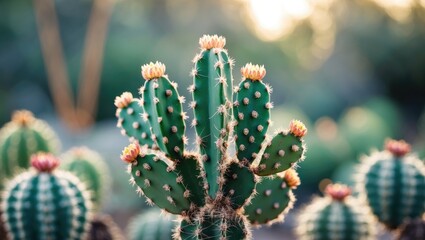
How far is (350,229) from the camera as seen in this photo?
13.3 ft

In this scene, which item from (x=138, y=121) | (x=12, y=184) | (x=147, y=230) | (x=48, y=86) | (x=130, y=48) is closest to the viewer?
(x=138, y=121)

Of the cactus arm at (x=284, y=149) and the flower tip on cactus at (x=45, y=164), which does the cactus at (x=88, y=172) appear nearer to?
the flower tip on cactus at (x=45, y=164)

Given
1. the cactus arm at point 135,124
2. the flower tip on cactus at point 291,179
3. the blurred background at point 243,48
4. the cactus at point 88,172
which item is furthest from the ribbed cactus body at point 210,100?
the blurred background at point 243,48

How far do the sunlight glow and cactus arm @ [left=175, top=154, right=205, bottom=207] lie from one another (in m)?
14.2

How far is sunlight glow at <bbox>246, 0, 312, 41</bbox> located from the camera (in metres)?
17.1

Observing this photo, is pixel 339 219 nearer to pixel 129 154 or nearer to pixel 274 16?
pixel 129 154

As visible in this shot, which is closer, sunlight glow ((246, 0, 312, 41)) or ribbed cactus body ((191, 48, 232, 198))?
ribbed cactus body ((191, 48, 232, 198))

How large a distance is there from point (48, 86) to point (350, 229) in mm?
15114

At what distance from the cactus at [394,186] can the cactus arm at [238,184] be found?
1563 millimetres

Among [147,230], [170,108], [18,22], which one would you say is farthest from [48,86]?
[170,108]

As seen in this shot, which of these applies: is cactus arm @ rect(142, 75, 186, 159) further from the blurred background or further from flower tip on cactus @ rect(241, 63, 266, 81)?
the blurred background

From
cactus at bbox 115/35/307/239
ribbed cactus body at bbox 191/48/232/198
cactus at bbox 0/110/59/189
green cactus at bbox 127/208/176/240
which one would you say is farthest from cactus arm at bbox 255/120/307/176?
cactus at bbox 0/110/59/189

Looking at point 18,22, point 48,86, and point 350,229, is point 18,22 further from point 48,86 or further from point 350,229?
point 350,229

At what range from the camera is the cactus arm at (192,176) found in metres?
2.81
